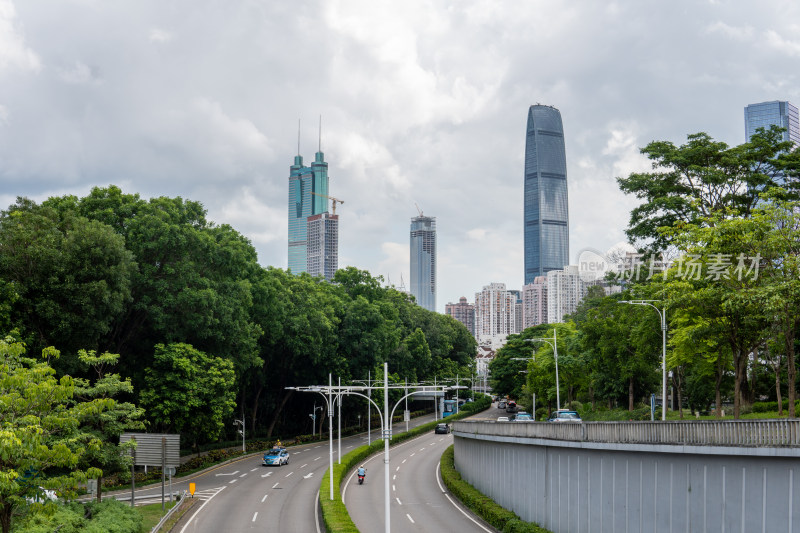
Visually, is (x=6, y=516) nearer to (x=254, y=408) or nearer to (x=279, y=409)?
(x=254, y=408)

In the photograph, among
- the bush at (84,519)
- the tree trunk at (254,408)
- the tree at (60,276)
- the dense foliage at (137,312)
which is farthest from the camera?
the tree trunk at (254,408)

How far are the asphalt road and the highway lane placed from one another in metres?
2.67

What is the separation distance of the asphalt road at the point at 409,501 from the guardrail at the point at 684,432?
24.7 ft

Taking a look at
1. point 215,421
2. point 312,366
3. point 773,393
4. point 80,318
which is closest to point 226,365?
point 215,421

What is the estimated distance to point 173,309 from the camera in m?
50.2

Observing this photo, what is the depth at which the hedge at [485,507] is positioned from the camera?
30780 millimetres

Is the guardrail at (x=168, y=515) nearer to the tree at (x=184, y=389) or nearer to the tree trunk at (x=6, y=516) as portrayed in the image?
the tree at (x=184, y=389)

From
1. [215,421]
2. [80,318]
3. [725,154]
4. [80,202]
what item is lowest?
[215,421]

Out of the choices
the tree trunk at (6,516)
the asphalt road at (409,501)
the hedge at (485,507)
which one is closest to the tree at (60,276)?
the asphalt road at (409,501)

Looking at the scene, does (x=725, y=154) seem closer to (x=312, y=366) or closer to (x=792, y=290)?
(x=792, y=290)

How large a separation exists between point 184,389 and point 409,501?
1659 cm

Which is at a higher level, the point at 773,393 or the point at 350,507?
the point at 773,393

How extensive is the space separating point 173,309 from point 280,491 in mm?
14124

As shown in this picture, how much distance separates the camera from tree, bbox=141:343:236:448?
48125 millimetres
